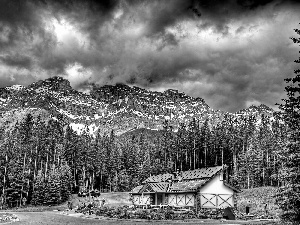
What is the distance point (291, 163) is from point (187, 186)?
116 feet

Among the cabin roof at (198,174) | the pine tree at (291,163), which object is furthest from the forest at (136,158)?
the pine tree at (291,163)

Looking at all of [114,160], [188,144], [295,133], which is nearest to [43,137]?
[114,160]

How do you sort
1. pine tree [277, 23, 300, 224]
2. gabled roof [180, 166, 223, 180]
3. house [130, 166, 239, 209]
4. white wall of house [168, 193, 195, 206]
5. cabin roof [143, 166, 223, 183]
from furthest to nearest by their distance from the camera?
cabin roof [143, 166, 223, 183]
gabled roof [180, 166, 223, 180]
white wall of house [168, 193, 195, 206]
house [130, 166, 239, 209]
pine tree [277, 23, 300, 224]

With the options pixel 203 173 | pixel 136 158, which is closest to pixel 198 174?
pixel 203 173

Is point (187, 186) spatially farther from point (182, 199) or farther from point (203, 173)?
point (203, 173)

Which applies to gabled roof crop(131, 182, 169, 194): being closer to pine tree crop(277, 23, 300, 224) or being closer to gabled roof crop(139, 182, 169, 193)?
gabled roof crop(139, 182, 169, 193)

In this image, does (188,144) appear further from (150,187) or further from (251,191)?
(150,187)

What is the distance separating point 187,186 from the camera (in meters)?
54.5

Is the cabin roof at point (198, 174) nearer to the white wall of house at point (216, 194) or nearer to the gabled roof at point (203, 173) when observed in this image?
the gabled roof at point (203, 173)

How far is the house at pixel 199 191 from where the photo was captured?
51281mm

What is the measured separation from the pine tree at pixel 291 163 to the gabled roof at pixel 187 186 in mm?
30894

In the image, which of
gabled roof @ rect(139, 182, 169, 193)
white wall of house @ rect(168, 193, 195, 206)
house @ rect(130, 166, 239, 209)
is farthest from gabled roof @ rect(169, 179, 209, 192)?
gabled roof @ rect(139, 182, 169, 193)

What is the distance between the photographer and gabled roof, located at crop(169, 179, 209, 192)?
5188 centimetres

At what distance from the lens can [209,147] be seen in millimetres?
103375
